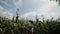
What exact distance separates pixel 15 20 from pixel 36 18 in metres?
1.21

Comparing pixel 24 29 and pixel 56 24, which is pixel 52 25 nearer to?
pixel 56 24

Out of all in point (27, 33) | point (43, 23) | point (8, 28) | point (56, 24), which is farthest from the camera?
point (56, 24)

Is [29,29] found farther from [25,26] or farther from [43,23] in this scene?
[43,23]

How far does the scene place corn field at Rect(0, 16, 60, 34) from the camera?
5495mm

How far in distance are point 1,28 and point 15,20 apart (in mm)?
736

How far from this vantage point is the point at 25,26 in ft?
18.9

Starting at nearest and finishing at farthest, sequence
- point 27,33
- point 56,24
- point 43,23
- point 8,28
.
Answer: point 8,28, point 27,33, point 43,23, point 56,24

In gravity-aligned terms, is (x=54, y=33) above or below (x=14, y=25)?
below

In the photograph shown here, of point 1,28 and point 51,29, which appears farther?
point 51,29

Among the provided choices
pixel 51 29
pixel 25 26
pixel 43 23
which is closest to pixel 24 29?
pixel 25 26

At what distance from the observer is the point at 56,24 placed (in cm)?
732

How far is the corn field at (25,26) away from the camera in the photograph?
18.0 feet

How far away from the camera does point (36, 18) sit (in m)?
6.91

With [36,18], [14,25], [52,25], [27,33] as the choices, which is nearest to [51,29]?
[52,25]
